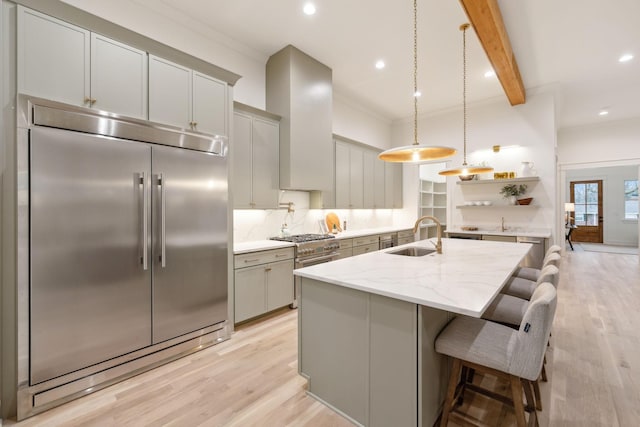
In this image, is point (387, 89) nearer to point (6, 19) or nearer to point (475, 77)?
point (475, 77)

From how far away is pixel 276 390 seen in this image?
2.06 meters

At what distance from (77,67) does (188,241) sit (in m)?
1.50

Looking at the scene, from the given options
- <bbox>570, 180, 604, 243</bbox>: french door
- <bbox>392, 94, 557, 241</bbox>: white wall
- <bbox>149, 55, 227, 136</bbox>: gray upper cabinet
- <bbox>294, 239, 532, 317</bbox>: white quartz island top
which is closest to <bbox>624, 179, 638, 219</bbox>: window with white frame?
<bbox>570, 180, 604, 243</bbox>: french door

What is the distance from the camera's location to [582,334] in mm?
2893

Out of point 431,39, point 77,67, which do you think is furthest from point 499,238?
point 77,67

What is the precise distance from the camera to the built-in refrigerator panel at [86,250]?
1849 millimetres

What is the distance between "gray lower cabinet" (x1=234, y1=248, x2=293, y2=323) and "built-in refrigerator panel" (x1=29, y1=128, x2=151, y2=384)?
905 mm

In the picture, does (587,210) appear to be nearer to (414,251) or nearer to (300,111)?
(414,251)

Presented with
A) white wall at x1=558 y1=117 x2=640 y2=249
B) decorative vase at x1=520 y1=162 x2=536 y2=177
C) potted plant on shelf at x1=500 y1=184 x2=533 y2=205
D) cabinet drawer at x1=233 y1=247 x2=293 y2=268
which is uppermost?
white wall at x1=558 y1=117 x2=640 y2=249

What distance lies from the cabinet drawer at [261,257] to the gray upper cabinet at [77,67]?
1.59 m

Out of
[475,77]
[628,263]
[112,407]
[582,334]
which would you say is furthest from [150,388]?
[628,263]

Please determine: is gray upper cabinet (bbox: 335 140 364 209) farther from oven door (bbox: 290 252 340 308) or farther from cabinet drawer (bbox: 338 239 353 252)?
oven door (bbox: 290 252 340 308)

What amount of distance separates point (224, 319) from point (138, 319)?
0.79 metres

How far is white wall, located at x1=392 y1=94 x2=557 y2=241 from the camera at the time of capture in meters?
4.80
